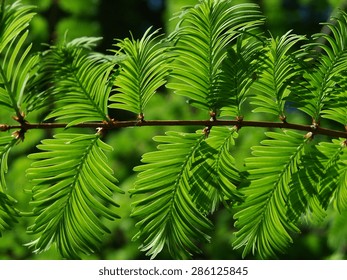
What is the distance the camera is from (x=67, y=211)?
71 centimetres

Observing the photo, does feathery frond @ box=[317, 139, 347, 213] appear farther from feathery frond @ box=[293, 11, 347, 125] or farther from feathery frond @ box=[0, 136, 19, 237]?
feathery frond @ box=[0, 136, 19, 237]

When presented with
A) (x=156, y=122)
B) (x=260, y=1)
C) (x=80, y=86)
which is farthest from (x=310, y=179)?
(x=260, y=1)

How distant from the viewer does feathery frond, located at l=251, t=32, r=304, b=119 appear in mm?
685

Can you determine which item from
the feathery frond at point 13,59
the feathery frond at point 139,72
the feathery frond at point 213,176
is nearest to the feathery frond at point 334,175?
the feathery frond at point 213,176

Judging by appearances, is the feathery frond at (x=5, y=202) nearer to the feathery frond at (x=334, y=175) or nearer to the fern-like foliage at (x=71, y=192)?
the fern-like foliage at (x=71, y=192)

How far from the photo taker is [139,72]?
27.8 inches

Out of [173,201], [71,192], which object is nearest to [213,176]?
[173,201]

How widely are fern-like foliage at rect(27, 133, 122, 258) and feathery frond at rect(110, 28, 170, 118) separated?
2.6 inches

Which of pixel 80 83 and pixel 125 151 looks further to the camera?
pixel 125 151

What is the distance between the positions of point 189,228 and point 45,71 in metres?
0.26

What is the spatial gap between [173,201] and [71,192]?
0.42ft

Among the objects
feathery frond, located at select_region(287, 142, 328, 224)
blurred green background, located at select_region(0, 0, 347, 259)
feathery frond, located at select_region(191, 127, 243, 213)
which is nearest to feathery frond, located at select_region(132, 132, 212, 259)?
feathery frond, located at select_region(191, 127, 243, 213)

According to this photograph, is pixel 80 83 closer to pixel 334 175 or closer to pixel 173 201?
pixel 173 201

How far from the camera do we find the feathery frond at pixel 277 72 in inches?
27.0
